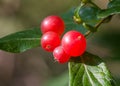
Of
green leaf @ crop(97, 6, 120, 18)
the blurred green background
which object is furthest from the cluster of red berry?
the blurred green background

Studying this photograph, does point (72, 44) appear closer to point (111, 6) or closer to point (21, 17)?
point (111, 6)

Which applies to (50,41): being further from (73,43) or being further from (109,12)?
(109,12)

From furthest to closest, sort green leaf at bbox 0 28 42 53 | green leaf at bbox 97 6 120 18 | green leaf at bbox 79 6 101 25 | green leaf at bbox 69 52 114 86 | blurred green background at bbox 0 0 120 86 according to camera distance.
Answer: blurred green background at bbox 0 0 120 86 < green leaf at bbox 79 6 101 25 < green leaf at bbox 0 28 42 53 < green leaf at bbox 69 52 114 86 < green leaf at bbox 97 6 120 18

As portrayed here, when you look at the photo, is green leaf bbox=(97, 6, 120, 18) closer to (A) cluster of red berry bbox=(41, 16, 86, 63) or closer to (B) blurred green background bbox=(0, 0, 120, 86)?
(A) cluster of red berry bbox=(41, 16, 86, 63)

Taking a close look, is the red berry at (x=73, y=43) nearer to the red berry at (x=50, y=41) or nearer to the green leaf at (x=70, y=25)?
the red berry at (x=50, y=41)

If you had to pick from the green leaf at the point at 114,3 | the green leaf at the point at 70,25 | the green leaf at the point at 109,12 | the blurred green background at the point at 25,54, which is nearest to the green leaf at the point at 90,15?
the green leaf at the point at 70,25

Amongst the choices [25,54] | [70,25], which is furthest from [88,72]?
[25,54]

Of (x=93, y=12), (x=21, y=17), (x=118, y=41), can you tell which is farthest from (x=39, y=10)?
(x=93, y=12)
